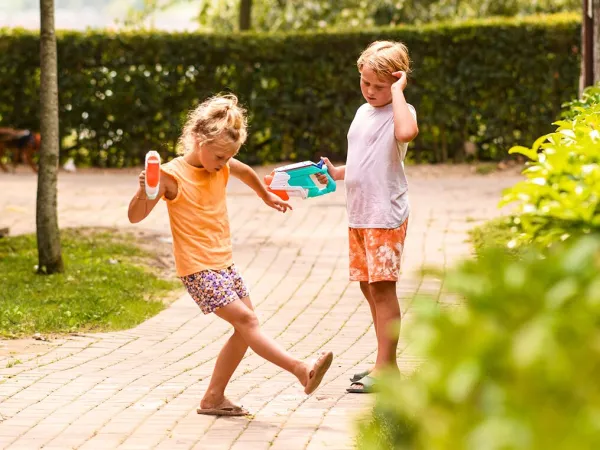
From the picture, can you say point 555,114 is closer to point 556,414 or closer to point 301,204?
point 301,204

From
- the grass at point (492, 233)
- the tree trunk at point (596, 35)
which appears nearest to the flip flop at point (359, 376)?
the grass at point (492, 233)

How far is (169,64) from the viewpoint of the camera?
55.6ft

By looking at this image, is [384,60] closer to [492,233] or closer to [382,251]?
[382,251]

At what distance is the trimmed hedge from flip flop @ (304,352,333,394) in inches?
A: 466

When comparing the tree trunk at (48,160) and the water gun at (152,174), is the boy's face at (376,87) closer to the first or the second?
the water gun at (152,174)

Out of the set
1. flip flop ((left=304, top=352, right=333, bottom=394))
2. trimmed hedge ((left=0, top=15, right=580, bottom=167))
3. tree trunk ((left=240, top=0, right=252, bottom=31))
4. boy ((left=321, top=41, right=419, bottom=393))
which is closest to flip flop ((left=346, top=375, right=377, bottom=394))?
boy ((left=321, top=41, right=419, bottom=393))

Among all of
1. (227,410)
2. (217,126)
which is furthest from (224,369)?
(217,126)

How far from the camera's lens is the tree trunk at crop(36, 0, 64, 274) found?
29.7 ft

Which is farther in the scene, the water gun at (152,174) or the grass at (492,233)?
the grass at (492,233)

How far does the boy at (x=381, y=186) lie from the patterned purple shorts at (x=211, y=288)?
2.47 ft

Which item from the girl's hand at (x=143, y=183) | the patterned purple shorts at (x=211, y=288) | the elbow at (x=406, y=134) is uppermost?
the elbow at (x=406, y=134)

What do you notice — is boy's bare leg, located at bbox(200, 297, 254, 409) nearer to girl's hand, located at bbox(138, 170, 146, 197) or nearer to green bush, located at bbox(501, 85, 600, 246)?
girl's hand, located at bbox(138, 170, 146, 197)

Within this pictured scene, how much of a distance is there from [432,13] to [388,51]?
19322 mm

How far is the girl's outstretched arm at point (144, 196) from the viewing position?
501 cm
